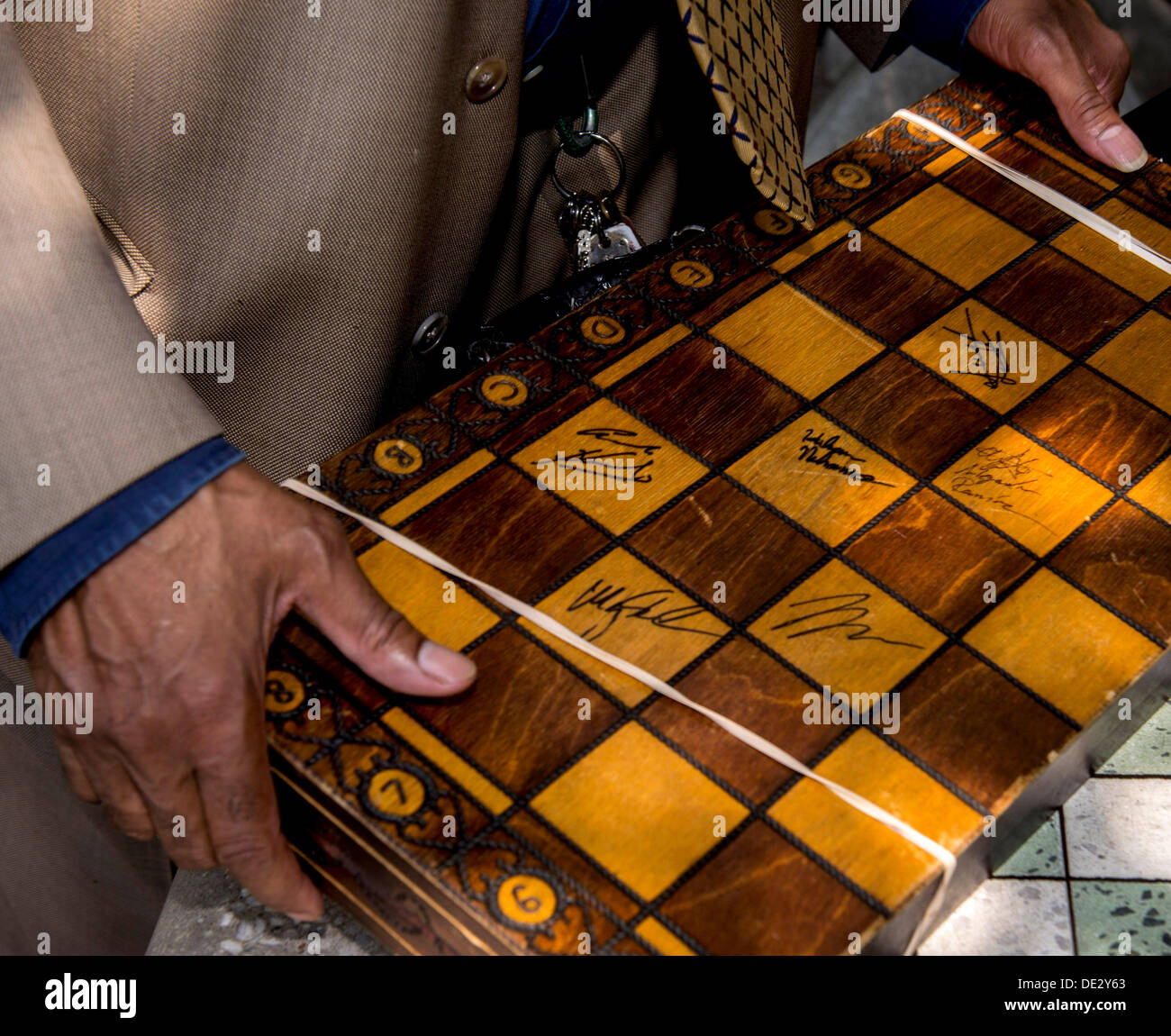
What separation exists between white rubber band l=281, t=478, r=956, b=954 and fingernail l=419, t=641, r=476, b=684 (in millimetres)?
84

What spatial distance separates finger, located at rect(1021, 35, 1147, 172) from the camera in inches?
51.7

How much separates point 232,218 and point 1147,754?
939 millimetres

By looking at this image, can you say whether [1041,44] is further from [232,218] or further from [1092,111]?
[232,218]

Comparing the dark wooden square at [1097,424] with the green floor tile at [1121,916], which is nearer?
the green floor tile at [1121,916]

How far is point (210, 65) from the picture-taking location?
1.02 metres

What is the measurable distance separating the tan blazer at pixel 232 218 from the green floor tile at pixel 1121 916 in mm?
766

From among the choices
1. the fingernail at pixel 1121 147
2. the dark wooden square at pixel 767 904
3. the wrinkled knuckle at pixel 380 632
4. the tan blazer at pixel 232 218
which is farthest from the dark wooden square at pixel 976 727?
the fingernail at pixel 1121 147

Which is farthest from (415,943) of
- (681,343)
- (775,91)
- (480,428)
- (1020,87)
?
(1020,87)

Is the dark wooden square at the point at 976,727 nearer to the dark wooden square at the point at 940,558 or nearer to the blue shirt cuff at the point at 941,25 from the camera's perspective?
the dark wooden square at the point at 940,558

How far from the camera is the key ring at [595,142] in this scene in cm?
135
